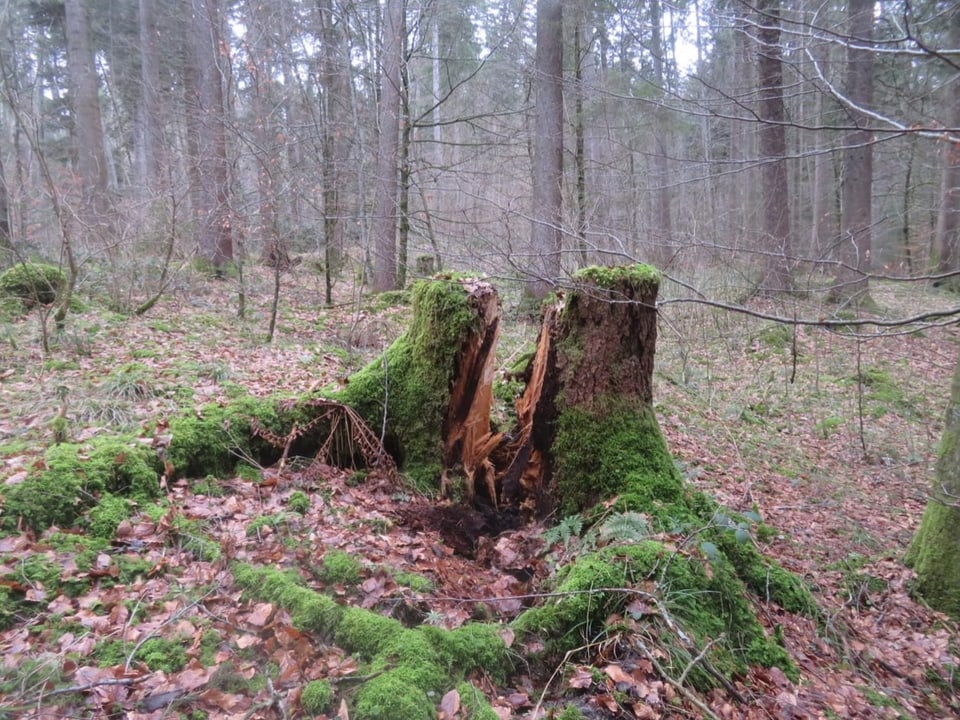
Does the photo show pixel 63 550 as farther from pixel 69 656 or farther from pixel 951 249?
pixel 951 249

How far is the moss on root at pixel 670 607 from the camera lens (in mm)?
2924

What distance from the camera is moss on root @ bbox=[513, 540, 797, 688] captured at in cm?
292

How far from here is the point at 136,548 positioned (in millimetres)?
3168

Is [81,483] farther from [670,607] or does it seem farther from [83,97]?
[83,97]

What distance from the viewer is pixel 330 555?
3.31m

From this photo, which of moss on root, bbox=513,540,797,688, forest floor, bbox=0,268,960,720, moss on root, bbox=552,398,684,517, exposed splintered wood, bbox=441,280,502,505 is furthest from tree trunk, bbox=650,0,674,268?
moss on root, bbox=513,540,797,688

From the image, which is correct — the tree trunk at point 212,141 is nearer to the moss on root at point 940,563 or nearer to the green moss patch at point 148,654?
the green moss patch at point 148,654

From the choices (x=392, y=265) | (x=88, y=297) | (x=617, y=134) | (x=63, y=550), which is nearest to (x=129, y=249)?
(x=88, y=297)

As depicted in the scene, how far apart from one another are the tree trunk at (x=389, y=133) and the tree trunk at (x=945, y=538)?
8.79m

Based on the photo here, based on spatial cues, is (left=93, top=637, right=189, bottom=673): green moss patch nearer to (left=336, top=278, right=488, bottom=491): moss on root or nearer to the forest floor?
the forest floor

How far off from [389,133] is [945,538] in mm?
10556

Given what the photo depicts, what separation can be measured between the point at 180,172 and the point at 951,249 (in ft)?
58.8

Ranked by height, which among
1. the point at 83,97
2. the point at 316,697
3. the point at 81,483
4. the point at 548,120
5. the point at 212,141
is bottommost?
the point at 316,697

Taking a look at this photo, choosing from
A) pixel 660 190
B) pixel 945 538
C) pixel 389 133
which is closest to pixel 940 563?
pixel 945 538
